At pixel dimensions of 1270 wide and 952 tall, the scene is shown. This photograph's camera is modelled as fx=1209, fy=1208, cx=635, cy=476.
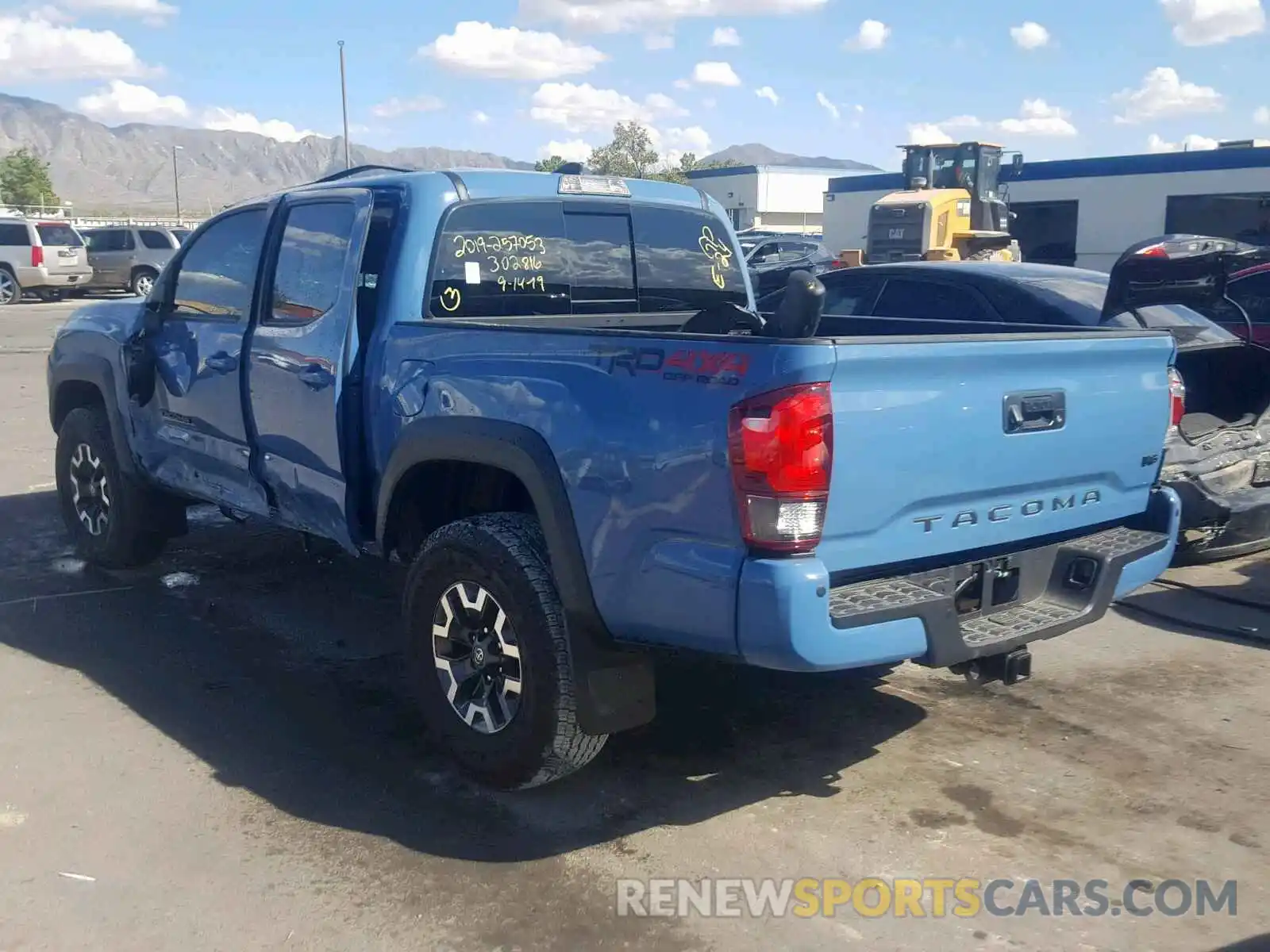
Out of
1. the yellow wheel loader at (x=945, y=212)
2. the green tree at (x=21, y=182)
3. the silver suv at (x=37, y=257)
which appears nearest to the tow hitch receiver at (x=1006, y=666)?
the yellow wheel loader at (x=945, y=212)

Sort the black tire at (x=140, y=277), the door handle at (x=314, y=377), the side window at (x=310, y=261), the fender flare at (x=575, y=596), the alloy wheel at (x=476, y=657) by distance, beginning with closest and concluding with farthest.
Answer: the fender flare at (x=575, y=596)
the alloy wheel at (x=476, y=657)
the door handle at (x=314, y=377)
the side window at (x=310, y=261)
the black tire at (x=140, y=277)

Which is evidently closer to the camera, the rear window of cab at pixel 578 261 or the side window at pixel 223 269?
the rear window of cab at pixel 578 261

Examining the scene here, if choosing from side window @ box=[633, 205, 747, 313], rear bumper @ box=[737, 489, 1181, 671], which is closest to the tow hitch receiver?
rear bumper @ box=[737, 489, 1181, 671]

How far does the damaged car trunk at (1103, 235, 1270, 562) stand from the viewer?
20.1 feet

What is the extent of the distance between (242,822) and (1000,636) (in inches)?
97.0

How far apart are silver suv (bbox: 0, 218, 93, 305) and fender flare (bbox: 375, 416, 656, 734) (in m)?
27.0

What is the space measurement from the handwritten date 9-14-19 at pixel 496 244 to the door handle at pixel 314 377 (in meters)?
0.69

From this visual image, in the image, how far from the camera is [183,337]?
5812mm

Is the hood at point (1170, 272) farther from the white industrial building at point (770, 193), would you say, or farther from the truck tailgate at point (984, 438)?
the white industrial building at point (770, 193)

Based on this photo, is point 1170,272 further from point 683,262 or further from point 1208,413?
point 683,262

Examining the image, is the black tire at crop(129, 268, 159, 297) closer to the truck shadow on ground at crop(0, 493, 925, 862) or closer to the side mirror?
the truck shadow on ground at crop(0, 493, 925, 862)

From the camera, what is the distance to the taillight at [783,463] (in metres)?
3.13

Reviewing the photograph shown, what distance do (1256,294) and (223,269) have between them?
6.90 m

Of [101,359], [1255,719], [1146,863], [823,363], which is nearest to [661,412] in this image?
[823,363]
